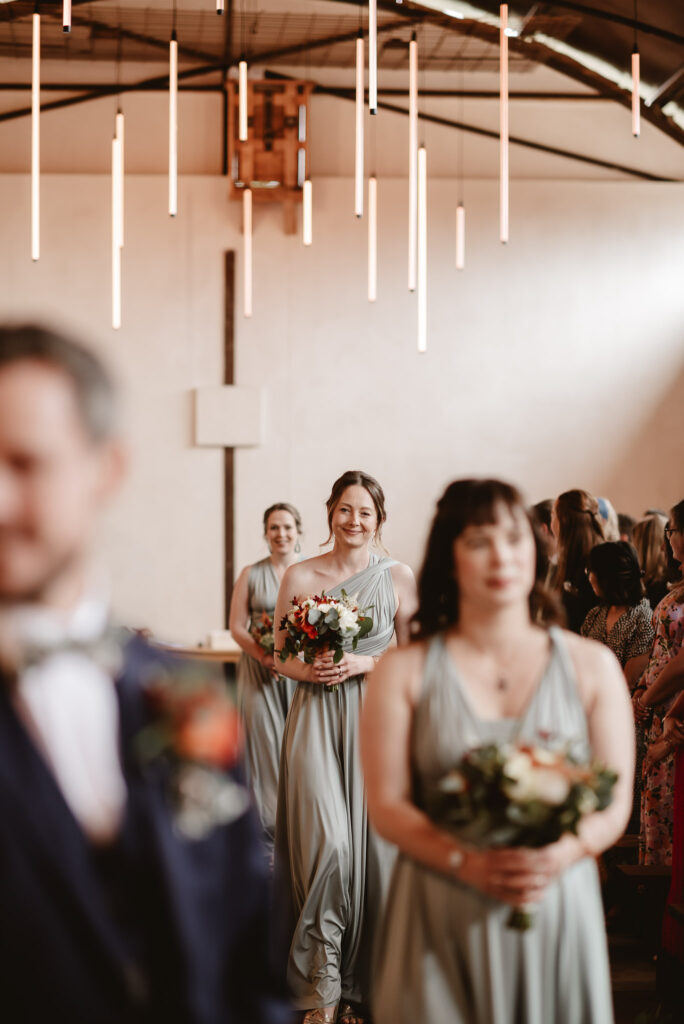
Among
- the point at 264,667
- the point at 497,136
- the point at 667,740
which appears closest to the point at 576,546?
the point at 667,740

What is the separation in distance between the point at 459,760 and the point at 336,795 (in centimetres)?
235

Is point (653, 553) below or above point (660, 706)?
above

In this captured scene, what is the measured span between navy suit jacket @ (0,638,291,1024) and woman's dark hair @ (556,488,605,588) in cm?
479

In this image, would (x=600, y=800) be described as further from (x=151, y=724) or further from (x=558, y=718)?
(x=151, y=724)

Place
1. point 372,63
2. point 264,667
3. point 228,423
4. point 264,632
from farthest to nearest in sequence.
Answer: point 228,423 < point 264,667 < point 264,632 < point 372,63

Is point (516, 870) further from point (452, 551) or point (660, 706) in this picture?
point (660, 706)

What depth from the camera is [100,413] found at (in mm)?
1152

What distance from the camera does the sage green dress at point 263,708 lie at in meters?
6.71

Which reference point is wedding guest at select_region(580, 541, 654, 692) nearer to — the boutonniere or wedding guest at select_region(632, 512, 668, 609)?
wedding guest at select_region(632, 512, 668, 609)

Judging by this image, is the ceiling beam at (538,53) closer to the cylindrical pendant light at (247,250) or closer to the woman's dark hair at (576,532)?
the cylindrical pendant light at (247,250)

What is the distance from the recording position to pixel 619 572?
521 cm

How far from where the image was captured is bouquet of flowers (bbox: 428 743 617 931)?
1.91m

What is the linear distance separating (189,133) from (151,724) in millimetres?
10176

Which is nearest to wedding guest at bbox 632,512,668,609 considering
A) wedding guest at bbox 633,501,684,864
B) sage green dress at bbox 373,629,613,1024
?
wedding guest at bbox 633,501,684,864
